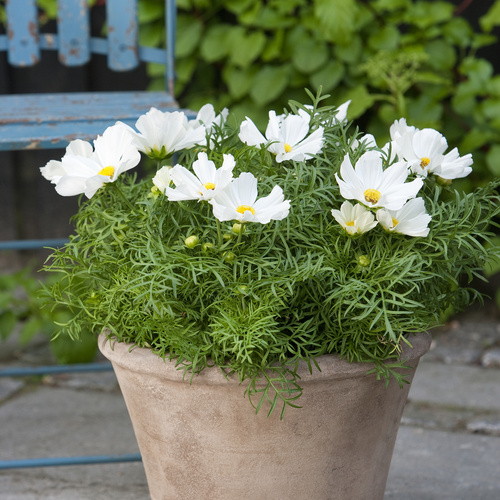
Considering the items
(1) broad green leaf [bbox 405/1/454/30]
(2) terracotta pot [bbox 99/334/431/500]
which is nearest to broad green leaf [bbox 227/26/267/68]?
(1) broad green leaf [bbox 405/1/454/30]

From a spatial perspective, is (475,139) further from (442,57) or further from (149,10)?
(149,10)

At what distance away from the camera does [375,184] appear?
39.6 inches

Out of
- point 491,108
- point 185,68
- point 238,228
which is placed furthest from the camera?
point 185,68

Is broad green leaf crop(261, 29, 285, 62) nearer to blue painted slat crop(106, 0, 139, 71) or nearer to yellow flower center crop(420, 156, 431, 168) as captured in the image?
blue painted slat crop(106, 0, 139, 71)

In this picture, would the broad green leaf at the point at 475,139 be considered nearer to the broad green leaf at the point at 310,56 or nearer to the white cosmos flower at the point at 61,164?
the broad green leaf at the point at 310,56

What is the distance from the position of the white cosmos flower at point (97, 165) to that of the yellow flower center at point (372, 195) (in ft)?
1.11

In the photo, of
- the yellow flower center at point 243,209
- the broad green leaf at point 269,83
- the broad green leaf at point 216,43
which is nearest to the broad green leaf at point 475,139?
the broad green leaf at point 269,83

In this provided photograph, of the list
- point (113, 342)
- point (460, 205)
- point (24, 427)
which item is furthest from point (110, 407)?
point (460, 205)

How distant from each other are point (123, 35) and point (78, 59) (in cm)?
15

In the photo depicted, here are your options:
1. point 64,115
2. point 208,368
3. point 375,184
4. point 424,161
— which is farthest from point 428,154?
point 64,115

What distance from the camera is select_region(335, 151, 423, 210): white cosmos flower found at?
975mm

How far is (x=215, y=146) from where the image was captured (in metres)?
1.18

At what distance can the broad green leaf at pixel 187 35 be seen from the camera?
101 inches

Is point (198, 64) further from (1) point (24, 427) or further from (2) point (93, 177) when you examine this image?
(2) point (93, 177)
